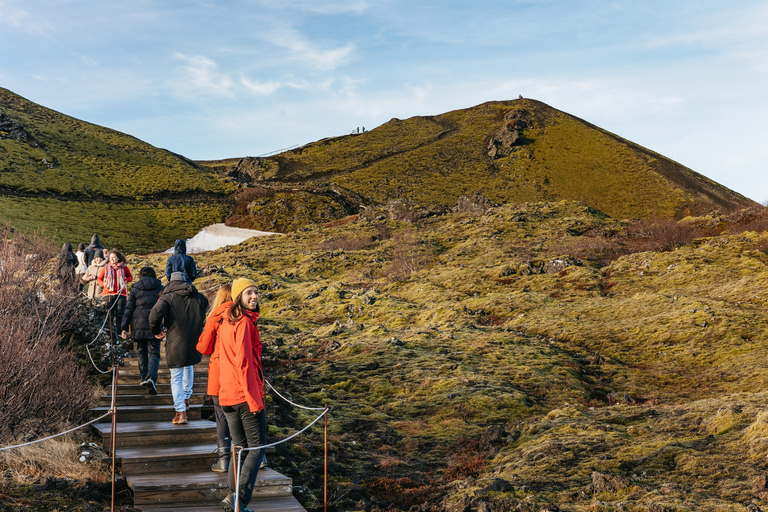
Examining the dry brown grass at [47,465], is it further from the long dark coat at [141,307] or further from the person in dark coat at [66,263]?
the person in dark coat at [66,263]

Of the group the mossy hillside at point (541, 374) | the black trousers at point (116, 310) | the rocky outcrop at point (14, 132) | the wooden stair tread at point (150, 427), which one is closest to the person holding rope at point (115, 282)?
the black trousers at point (116, 310)

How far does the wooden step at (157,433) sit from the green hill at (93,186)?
57.9 m

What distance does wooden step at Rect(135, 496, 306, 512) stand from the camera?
7.59 metres

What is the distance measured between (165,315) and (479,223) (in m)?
42.1

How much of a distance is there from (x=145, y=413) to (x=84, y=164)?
98254 millimetres

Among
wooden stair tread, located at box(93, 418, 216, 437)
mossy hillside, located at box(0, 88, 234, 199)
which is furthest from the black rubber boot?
mossy hillside, located at box(0, 88, 234, 199)

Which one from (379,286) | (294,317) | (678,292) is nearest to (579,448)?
(678,292)

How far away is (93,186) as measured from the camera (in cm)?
8562

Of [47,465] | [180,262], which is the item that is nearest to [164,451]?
[47,465]

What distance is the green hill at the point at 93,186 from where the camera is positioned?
69.6m

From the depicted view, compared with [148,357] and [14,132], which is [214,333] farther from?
[14,132]

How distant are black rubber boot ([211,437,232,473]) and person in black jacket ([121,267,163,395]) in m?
3.83

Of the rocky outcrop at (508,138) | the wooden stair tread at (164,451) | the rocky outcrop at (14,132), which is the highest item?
the rocky outcrop at (508,138)

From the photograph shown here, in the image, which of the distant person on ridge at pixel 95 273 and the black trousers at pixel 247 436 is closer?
the black trousers at pixel 247 436
